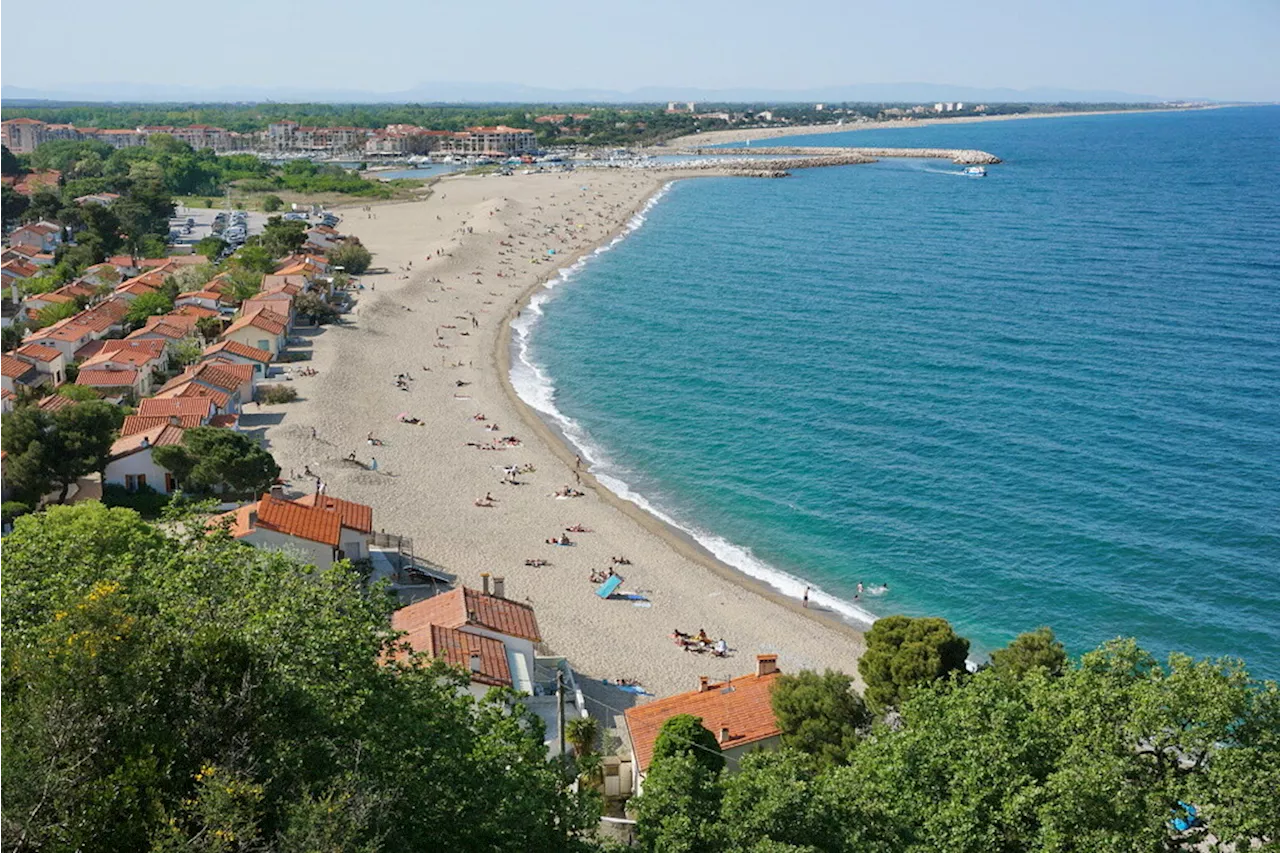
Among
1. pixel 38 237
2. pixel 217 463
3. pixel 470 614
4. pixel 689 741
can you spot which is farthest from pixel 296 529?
pixel 38 237

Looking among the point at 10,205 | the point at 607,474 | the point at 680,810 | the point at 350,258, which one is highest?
the point at 10,205

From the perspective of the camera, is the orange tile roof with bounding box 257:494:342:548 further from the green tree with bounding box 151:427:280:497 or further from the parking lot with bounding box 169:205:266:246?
the parking lot with bounding box 169:205:266:246

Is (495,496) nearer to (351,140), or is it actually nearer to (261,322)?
(261,322)

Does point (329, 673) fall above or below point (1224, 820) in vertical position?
above

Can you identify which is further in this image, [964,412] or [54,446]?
[964,412]

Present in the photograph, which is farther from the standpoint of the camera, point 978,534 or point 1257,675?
point 978,534

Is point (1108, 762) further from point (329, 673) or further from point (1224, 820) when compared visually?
point (329, 673)

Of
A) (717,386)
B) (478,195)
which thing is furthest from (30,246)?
(478,195)

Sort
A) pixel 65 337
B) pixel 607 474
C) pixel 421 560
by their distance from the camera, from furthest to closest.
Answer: pixel 65 337, pixel 607 474, pixel 421 560
